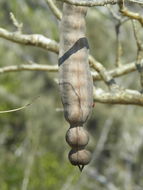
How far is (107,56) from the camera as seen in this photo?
18.2 m

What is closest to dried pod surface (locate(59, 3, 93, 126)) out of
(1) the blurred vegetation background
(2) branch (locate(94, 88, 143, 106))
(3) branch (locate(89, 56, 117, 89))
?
(2) branch (locate(94, 88, 143, 106))

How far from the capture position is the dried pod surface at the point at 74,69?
5.07ft

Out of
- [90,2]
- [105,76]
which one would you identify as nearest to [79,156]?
[90,2]

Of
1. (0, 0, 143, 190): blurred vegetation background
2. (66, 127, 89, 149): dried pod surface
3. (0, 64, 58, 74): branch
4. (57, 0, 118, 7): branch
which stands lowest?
(0, 0, 143, 190): blurred vegetation background

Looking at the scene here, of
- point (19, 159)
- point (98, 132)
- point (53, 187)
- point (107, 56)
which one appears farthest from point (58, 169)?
point (98, 132)

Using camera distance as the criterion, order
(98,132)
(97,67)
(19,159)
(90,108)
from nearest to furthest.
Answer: (90,108)
(97,67)
(19,159)
(98,132)

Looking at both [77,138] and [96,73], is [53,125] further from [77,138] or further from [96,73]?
[77,138]

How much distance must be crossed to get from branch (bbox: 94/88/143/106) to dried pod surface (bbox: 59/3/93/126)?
111 centimetres

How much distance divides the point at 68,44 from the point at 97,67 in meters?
1.40

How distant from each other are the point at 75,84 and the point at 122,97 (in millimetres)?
1251

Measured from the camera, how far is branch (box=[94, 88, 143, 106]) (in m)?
2.70

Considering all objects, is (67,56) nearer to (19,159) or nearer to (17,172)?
(17,172)

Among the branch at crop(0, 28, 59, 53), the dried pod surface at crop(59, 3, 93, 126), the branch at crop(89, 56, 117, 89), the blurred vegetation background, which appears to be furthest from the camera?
the blurred vegetation background

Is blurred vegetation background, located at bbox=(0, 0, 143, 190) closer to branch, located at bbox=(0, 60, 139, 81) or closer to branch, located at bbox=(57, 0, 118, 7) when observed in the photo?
branch, located at bbox=(0, 60, 139, 81)
